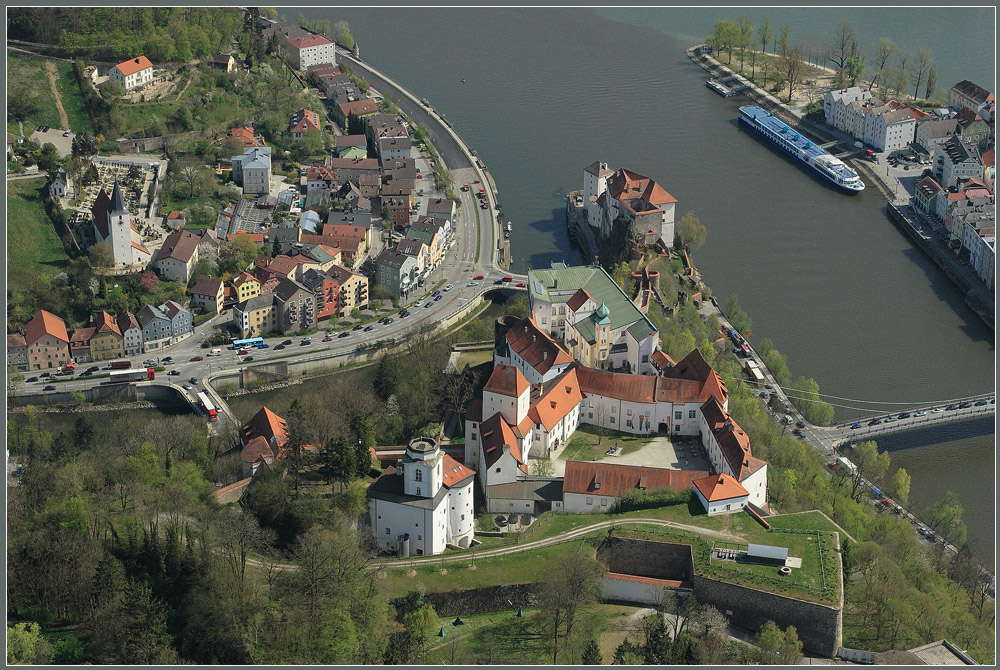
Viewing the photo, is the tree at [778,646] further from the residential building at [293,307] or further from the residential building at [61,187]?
the residential building at [61,187]

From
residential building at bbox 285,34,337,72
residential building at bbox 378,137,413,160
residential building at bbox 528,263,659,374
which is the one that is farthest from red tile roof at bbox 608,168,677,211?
residential building at bbox 285,34,337,72

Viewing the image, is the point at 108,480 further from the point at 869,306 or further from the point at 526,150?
the point at 526,150

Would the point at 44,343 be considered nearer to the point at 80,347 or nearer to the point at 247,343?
the point at 80,347

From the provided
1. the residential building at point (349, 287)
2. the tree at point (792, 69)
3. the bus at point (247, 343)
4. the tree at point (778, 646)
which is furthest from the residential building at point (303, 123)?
the tree at point (778, 646)

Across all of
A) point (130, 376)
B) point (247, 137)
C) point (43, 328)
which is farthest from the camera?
point (247, 137)

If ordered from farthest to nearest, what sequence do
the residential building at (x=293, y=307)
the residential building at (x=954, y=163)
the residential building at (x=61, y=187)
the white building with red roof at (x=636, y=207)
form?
the residential building at (x=954, y=163), the residential building at (x=61, y=187), the white building with red roof at (x=636, y=207), the residential building at (x=293, y=307)

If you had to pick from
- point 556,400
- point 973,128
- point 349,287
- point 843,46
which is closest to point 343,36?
point 843,46
